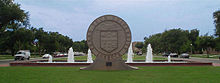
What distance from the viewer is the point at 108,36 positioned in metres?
16.5

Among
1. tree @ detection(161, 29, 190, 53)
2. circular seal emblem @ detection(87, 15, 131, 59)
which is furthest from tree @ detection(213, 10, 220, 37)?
circular seal emblem @ detection(87, 15, 131, 59)

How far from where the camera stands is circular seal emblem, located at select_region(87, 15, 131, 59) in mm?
16392

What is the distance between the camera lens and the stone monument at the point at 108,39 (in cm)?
1625

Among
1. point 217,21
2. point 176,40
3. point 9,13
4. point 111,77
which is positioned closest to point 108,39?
point 111,77

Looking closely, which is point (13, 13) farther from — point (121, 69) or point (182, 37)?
point (182, 37)

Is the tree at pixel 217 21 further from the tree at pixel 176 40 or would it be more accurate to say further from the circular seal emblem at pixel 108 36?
the circular seal emblem at pixel 108 36

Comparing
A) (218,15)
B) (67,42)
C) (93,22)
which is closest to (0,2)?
(93,22)

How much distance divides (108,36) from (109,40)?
0.30 m

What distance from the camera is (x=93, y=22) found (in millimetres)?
16703

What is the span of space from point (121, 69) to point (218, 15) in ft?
140

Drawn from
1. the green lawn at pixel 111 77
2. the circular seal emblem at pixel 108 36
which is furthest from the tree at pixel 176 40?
the green lawn at pixel 111 77

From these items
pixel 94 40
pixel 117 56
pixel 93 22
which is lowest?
pixel 117 56

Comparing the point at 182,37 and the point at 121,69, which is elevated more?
the point at 182,37

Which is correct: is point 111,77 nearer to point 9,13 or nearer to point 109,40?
point 109,40
